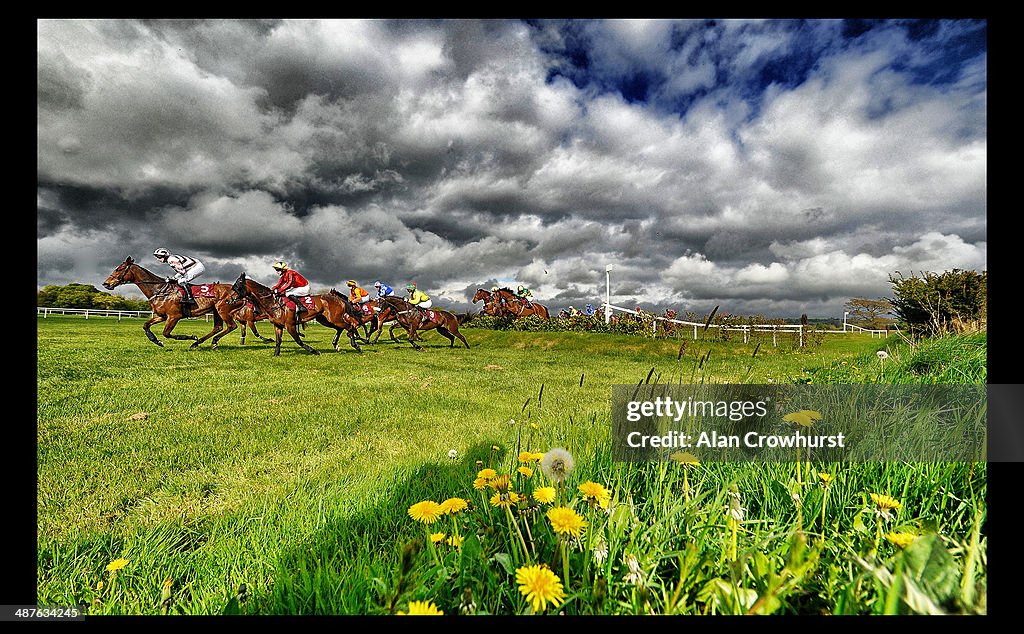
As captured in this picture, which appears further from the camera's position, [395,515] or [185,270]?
[185,270]

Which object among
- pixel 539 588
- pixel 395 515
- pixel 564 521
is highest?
pixel 564 521

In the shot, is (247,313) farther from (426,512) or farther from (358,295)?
(426,512)

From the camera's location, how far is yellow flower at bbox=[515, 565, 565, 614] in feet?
3.06

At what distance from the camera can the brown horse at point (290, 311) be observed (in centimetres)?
1149

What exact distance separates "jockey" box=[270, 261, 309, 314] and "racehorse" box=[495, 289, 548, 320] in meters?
12.2

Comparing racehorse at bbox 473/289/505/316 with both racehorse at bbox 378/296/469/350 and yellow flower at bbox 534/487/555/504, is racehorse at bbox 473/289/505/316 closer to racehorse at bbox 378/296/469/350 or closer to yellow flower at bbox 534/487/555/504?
racehorse at bbox 378/296/469/350

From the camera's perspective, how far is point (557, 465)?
4.54 feet

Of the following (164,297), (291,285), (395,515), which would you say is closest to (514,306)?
A: (291,285)

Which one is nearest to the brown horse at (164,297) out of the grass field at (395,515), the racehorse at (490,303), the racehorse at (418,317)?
the racehorse at (418,317)

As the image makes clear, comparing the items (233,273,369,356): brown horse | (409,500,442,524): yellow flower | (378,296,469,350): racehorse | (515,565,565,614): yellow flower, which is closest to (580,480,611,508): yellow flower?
(515,565,565,614): yellow flower

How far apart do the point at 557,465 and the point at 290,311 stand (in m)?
12.7

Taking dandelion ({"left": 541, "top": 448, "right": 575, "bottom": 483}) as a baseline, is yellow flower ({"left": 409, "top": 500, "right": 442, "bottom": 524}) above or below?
below
